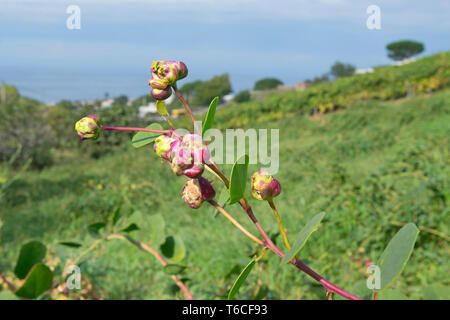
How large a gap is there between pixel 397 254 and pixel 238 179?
0.13 meters

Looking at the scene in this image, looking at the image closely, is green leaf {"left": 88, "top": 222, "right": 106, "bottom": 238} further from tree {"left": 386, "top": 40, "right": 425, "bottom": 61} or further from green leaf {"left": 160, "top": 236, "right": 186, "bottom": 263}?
tree {"left": 386, "top": 40, "right": 425, "bottom": 61}

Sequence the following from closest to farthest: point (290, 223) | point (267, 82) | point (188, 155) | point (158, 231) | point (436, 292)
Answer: point (188, 155) < point (436, 292) < point (158, 231) < point (290, 223) < point (267, 82)

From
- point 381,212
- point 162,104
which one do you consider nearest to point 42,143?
point 381,212

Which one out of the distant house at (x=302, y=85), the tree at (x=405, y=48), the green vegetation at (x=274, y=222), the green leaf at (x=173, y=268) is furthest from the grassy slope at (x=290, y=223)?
the tree at (x=405, y=48)

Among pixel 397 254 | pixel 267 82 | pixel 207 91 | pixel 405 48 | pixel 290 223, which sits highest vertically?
pixel 405 48

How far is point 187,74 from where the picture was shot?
0.37 m

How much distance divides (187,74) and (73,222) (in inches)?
116

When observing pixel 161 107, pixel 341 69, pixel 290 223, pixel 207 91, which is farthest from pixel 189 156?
pixel 341 69

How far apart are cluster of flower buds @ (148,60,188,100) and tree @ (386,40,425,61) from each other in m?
34.5

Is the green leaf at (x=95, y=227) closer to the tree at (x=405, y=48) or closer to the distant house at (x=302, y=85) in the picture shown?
the distant house at (x=302, y=85)

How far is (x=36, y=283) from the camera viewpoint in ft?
1.88

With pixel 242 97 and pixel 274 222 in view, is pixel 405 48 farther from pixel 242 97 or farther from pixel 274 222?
pixel 274 222

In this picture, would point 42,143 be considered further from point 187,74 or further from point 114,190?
point 187,74

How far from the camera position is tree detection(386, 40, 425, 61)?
31266mm
